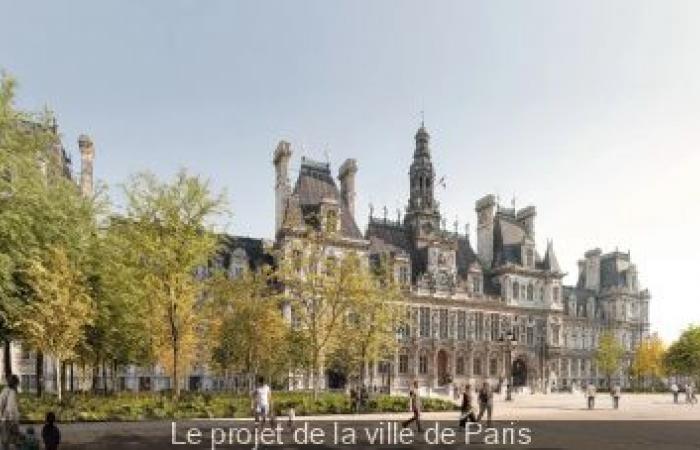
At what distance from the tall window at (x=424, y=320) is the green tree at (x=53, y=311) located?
47.4 metres

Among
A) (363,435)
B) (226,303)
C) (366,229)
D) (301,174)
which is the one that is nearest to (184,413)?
(363,435)

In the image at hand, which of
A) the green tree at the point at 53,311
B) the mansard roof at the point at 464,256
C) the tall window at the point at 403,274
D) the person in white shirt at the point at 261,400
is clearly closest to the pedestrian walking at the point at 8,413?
the person in white shirt at the point at 261,400

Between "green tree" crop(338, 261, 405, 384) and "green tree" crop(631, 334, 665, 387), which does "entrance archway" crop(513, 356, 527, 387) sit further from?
"green tree" crop(338, 261, 405, 384)

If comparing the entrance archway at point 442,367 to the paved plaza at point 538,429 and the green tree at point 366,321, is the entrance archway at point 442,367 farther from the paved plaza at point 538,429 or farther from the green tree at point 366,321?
the paved plaza at point 538,429

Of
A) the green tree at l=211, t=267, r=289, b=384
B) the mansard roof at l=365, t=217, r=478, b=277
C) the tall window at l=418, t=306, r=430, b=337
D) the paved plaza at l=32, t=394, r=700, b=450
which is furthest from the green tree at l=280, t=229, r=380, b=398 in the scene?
the tall window at l=418, t=306, r=430, b=337

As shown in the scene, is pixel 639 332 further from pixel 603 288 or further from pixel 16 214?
pixel 16 214

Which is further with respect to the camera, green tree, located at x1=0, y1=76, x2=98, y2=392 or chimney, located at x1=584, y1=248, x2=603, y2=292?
chimney, located at x1=584, y1=248, x2=603, y2=292

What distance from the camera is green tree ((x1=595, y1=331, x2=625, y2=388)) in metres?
94.5

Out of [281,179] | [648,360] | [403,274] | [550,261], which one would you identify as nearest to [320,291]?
[281,179]

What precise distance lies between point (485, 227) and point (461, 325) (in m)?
15.9

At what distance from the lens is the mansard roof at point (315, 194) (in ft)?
236

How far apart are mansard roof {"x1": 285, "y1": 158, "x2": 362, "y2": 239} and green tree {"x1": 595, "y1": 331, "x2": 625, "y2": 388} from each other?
40.9m

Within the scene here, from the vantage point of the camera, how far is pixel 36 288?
1367 inches

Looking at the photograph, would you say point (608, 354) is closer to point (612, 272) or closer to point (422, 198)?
point (612, 272)
